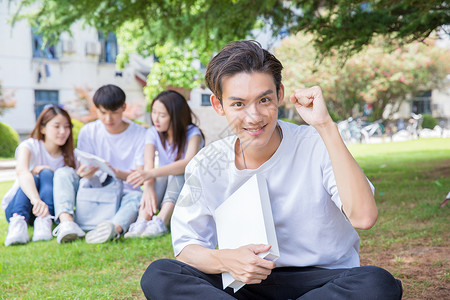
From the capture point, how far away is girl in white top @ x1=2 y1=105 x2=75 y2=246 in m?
4.11

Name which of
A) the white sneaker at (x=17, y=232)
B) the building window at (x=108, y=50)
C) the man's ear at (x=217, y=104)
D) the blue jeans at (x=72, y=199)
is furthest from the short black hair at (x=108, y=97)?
the building window at (x=108, y=50)

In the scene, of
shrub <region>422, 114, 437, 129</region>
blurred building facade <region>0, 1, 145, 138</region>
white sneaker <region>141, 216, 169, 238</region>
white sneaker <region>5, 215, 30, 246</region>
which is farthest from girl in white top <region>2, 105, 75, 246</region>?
shrub <region>422, 114, 437, 129</region>

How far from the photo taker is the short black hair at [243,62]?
6.22ft

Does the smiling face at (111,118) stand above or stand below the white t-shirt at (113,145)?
above

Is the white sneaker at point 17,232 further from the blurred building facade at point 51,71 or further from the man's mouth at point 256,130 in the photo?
the blurred building facade at point 51,71

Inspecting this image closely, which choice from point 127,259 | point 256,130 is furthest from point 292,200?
point 127,259

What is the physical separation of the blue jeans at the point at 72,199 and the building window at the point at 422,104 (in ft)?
96.7

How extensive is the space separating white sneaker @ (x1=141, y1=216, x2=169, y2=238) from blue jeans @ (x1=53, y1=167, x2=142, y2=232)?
209 mm

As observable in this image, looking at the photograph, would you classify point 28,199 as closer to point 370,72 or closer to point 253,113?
point 253,113

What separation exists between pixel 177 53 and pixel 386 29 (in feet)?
41.6

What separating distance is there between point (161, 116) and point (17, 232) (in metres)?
1.51

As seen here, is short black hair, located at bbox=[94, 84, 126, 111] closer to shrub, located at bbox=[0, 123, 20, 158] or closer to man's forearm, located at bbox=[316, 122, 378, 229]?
man's forearm, located at bbox=[316, 122, 378, 229]

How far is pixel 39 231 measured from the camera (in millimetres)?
4074

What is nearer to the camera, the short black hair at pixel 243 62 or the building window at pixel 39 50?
the short black hair at pixel 243 62
